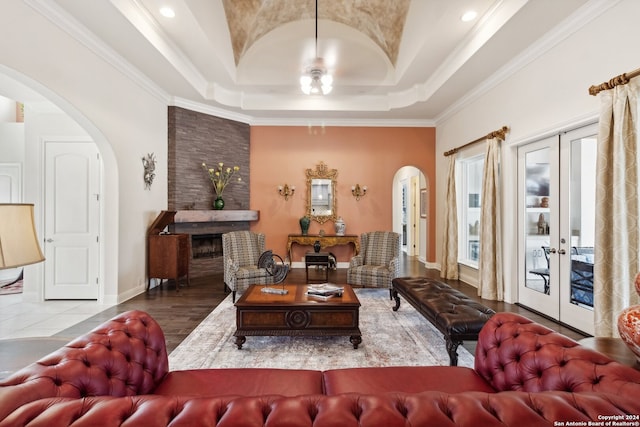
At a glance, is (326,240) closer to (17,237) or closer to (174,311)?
(174,311)

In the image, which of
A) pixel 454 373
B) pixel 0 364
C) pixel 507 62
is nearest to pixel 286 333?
pixel 454 373

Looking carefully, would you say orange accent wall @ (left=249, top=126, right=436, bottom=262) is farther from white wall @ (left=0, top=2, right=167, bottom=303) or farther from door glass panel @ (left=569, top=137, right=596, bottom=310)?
door glass panel @ (left=569, top=137, right=596, bottom=310)

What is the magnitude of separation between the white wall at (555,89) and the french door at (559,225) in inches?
6.8

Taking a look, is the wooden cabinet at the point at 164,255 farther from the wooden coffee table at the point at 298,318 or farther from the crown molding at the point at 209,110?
the wooden coffee table at the point at 298,318

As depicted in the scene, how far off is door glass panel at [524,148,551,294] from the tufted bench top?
1.63 m

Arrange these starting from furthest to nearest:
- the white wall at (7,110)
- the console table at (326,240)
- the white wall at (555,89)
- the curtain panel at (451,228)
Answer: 1. the console table at (326,240)
2. the white wall at (7,110)
3. the curtain panel at (451,228)
4. the white wall at (555,89)

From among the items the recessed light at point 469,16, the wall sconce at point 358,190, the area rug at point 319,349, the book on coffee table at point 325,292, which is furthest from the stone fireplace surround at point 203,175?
the recessed light at point 469,16

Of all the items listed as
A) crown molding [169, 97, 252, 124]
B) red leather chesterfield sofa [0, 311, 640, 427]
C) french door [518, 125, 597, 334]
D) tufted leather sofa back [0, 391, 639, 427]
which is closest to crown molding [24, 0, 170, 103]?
crown molding [169, 97, 252, 124]

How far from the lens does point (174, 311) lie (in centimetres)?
418

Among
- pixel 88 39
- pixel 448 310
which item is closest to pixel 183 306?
pixel 448 310

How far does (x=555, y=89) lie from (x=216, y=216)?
5839 mm

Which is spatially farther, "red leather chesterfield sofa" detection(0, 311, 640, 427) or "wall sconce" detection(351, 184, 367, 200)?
"wall sconce" detection(351, 184, 367, 200)

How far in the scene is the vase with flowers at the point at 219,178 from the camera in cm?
650

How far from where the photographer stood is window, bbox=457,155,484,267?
5.91m
